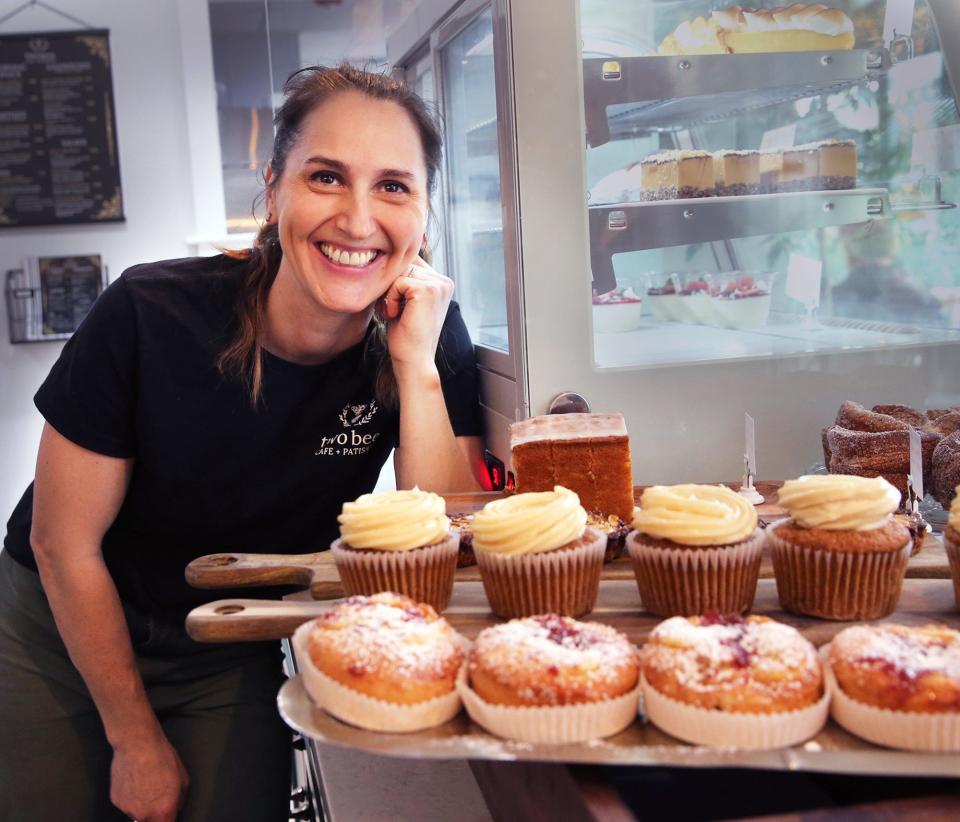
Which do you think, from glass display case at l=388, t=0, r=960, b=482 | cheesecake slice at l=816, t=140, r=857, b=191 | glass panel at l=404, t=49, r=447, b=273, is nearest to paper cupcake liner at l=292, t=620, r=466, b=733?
glass display case at l=388, t=0, r=960, b=482

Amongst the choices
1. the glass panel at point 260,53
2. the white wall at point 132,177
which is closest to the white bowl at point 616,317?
the glass panel at point 260,53

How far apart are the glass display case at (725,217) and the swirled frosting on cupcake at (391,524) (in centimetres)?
82

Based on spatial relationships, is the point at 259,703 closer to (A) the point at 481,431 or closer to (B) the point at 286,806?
(B) the point at 286,806

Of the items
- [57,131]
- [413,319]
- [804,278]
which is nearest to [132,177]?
[57,131]

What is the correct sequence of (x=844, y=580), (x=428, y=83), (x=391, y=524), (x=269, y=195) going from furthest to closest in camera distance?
(x=428, y=83), (x=269, y=195), (x=391, y=524), (x=844, y=580)

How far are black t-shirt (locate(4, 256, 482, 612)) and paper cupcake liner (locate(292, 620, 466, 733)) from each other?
0.98 m

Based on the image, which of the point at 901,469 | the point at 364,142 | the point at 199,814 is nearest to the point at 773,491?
the point at 901,469

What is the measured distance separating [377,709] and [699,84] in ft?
5.87

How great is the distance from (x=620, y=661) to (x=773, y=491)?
1167mm

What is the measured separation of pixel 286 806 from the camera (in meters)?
2.22

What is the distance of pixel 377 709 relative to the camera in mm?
1153

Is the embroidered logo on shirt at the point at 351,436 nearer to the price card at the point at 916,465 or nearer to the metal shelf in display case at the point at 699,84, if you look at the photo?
the metal shelf in display case at the point at 699,84

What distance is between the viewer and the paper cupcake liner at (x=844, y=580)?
1424 mm

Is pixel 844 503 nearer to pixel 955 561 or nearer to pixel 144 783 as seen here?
pixel 955 561
